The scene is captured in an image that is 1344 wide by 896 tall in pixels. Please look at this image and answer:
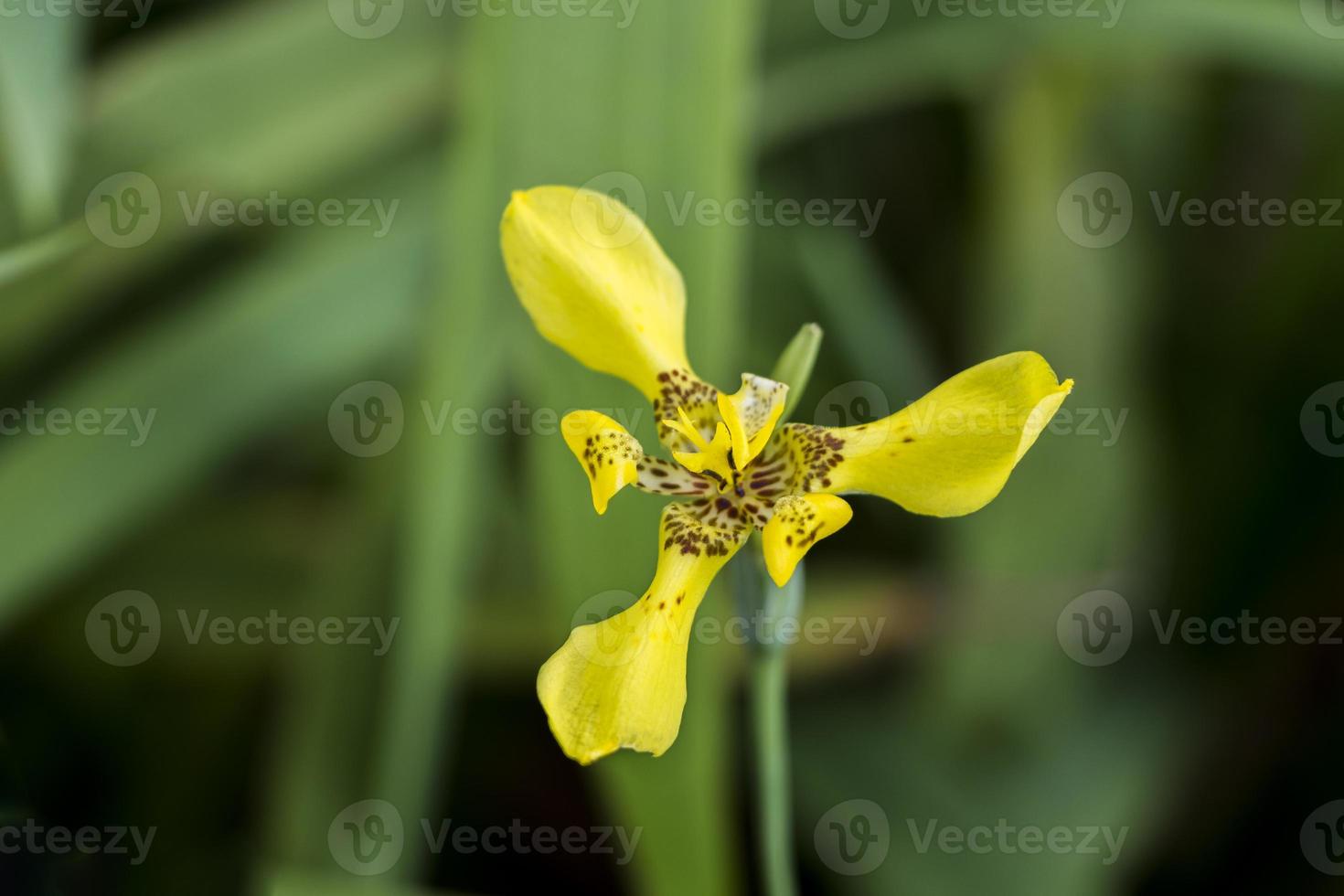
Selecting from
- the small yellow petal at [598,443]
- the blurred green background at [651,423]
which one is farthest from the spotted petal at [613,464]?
the blurred green background at [651,423]

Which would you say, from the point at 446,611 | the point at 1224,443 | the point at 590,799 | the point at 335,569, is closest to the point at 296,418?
the point at 335,569

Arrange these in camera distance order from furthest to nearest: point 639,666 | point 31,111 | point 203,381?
point 203,381
point 31,111
point 639,666

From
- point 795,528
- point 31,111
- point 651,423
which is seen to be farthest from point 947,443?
point 31,111

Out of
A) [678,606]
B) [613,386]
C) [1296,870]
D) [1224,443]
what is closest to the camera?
[678,606]

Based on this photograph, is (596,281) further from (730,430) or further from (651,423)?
(651,423)

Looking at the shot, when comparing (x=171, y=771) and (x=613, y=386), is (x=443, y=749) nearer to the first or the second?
(x=171, y=771)

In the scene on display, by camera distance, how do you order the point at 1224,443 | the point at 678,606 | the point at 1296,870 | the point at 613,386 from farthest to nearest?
the point at 1224,443, the point at 1296,870, the point at 613,386, the point at 678,606

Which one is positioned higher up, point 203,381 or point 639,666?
point 203,381
